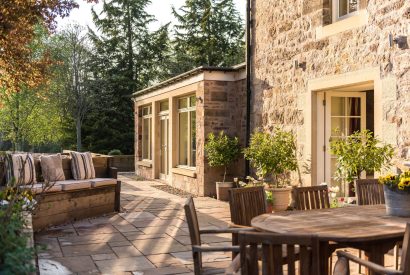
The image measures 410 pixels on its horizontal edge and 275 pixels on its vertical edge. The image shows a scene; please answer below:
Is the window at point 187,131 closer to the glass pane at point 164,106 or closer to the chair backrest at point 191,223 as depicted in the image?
the glass pane at point 164,106

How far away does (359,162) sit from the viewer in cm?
557

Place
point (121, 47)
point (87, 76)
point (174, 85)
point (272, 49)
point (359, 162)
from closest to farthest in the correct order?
point (359, 162), point (272, 49), point (174, 85), point (87, 76), point (121, 47)

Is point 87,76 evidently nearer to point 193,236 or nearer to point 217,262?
point 217,262

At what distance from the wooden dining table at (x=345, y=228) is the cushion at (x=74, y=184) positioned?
13.3ft

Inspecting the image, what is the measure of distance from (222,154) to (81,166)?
291cm

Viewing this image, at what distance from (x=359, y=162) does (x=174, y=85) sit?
23.4 feet

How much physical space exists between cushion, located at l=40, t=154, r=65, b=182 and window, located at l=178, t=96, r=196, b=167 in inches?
169

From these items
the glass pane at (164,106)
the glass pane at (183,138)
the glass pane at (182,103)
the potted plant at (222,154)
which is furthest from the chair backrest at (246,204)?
the glass pane at (164,106)

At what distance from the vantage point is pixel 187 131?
1167 centimetres

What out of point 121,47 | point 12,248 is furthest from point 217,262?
point 121,47

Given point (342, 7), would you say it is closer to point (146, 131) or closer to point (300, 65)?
point (300, 65)

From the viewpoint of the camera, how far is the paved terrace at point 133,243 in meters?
4.62

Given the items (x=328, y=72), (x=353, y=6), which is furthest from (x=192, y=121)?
(x=353, y=6)

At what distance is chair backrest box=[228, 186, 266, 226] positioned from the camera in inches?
151
